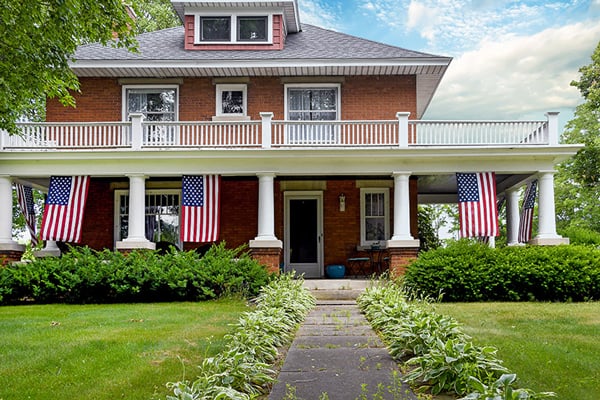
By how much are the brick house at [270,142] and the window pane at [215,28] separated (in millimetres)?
39

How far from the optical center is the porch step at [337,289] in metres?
13.6

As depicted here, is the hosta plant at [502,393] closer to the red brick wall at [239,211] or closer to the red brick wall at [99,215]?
the red brick wall at [239,211]

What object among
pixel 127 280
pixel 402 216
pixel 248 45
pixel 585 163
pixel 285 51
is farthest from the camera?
pixel 585 163

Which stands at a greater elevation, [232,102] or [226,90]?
[226,90]

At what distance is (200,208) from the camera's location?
1552 centimetres

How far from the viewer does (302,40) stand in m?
19.8

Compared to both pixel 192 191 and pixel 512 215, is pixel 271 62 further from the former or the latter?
pixel 512 215

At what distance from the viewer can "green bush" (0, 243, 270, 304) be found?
12805mm

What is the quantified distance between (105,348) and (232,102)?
11.8 m

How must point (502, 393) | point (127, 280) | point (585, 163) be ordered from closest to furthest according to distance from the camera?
point (502, 393) < point (127, 280) < point (585, 163)

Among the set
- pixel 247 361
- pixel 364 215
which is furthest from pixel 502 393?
pixel 364 215

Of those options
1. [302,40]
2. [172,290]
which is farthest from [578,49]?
[172,290]

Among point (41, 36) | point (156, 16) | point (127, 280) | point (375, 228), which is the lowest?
point (127, 280)

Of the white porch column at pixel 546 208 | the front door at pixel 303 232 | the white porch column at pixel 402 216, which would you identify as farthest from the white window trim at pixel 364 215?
the white porch column at pixel 546 208
